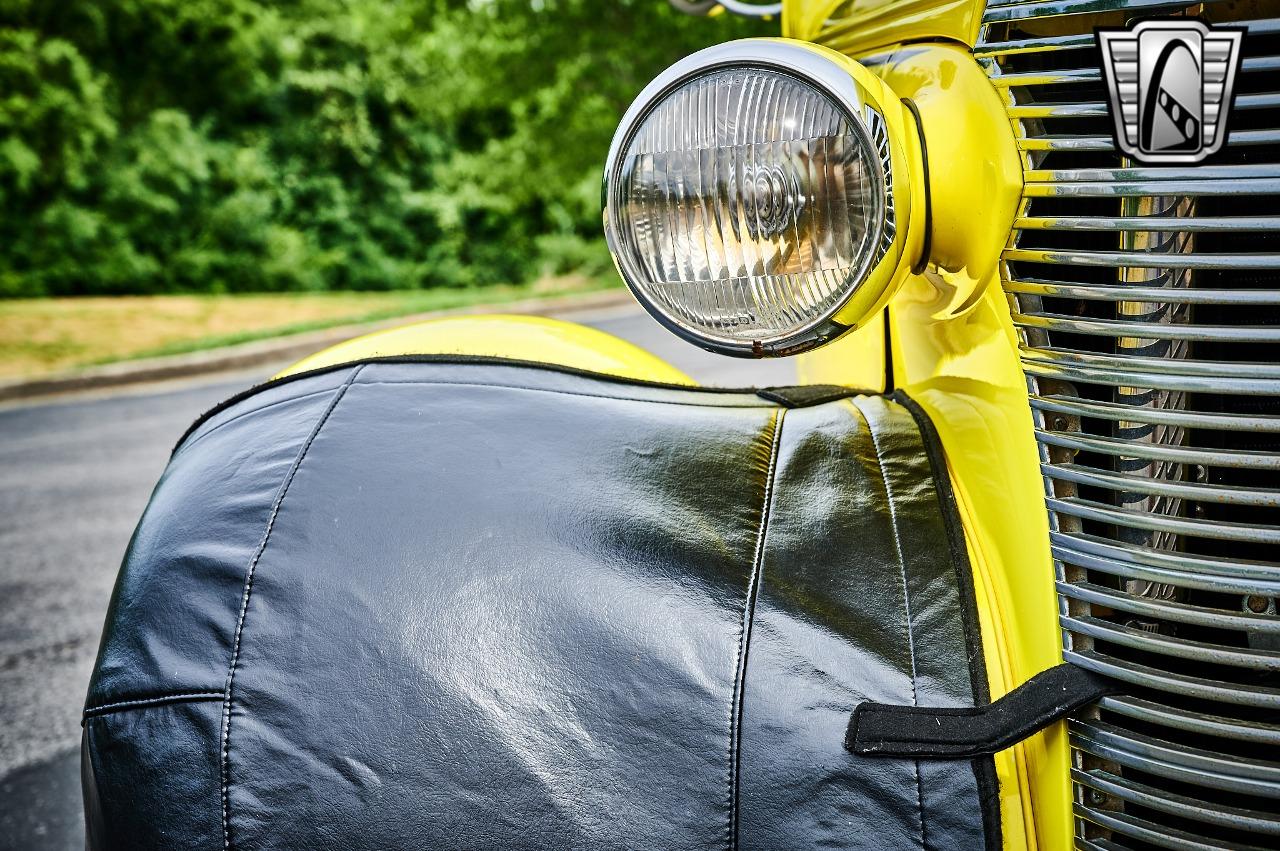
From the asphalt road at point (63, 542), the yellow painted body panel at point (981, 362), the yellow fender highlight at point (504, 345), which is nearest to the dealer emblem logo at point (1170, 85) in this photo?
the yellow painted body panel at point (981, 362)

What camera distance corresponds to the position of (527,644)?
1.10 meters

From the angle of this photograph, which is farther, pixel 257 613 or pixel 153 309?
pixel 153 309

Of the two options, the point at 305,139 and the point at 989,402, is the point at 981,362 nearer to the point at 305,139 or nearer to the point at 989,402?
the point at 989,402

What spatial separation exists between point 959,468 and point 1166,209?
407 mm

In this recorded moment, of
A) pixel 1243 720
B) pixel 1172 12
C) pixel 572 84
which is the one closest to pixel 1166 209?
pixel 1172 12

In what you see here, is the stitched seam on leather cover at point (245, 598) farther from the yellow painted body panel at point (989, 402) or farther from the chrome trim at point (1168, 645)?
the chrome trim at point (1168, 645)

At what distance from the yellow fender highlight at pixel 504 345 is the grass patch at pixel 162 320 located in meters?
9.01

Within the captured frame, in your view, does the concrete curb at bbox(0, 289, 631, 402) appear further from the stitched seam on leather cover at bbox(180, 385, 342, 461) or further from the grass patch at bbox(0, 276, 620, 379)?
the stitched seam on leather cover at bbox(180, 385, 342, 461)

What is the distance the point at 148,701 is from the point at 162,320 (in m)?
11.8

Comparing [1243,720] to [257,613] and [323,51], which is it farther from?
[323,51]

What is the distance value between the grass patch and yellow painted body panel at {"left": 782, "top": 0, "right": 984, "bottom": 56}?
30.3ft

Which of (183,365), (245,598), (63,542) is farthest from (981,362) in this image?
(183,365)

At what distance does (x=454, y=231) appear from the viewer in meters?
17.5

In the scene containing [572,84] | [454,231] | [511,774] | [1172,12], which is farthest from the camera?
[454,231]
